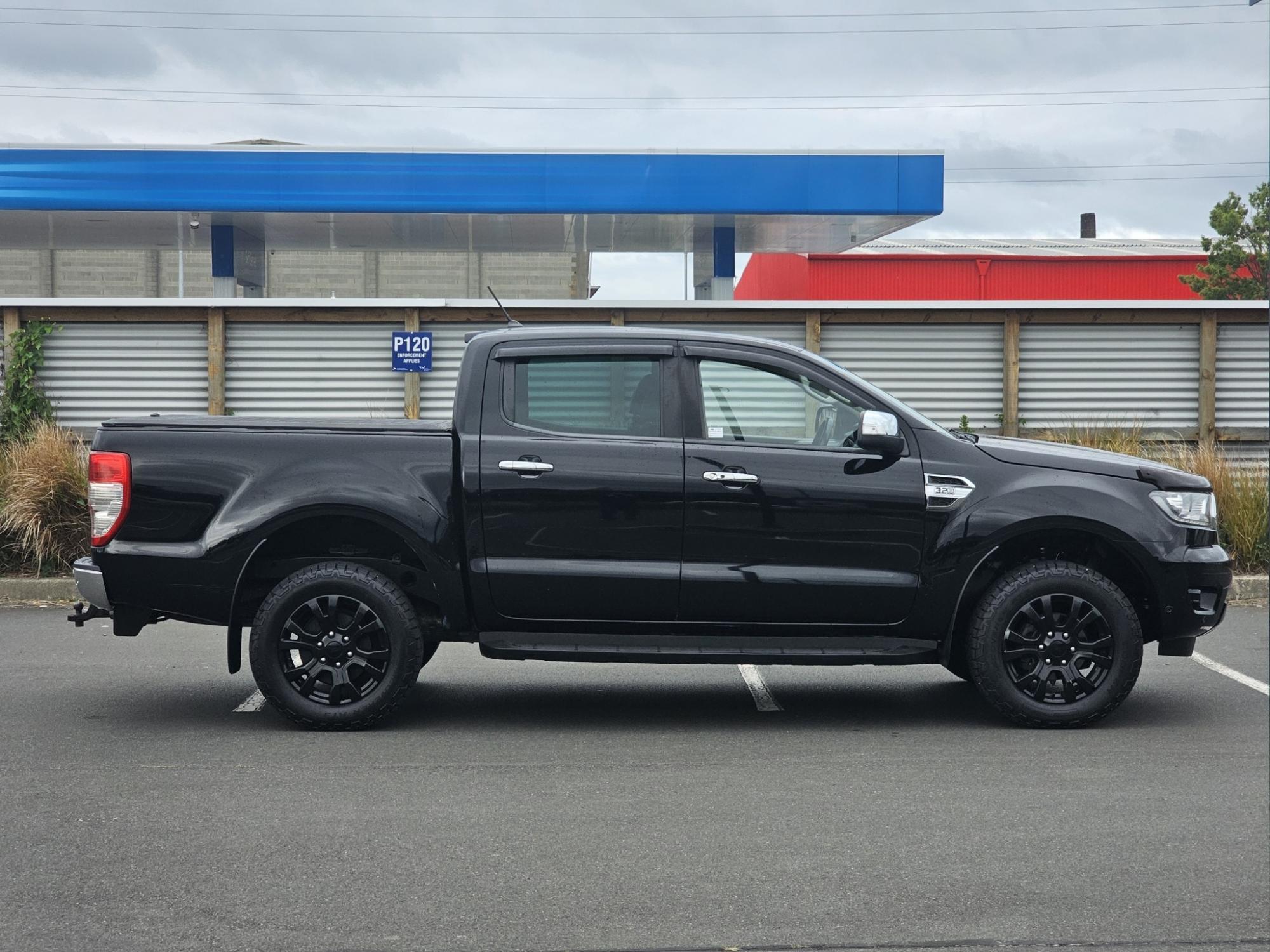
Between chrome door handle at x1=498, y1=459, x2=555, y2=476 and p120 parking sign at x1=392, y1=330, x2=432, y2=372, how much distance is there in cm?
833

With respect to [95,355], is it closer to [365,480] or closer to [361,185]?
[365,480]

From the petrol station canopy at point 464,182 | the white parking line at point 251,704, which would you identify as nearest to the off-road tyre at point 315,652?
the white parking line at point 251,704

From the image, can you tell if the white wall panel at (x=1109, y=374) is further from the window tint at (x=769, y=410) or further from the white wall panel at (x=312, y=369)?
the window tint at (x=769, y=410)

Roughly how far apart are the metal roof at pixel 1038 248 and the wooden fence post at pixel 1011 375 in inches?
980

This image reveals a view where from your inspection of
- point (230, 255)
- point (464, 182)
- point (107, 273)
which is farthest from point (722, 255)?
point (107, 273)

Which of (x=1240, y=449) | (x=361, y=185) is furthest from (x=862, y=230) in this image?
(x=1240, y=449)

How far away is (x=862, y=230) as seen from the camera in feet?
94.9

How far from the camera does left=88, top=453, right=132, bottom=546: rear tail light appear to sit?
648 cm

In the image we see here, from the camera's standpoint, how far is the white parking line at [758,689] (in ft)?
23.6

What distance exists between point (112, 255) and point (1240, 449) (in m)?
47.6

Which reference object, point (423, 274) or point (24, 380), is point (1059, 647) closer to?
point (24, 380)

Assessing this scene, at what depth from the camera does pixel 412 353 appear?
1461cm

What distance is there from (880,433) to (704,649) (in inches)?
49.7

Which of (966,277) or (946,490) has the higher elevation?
(966,277)
